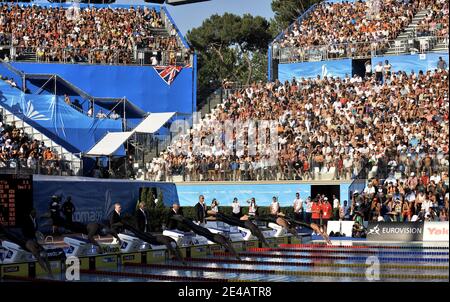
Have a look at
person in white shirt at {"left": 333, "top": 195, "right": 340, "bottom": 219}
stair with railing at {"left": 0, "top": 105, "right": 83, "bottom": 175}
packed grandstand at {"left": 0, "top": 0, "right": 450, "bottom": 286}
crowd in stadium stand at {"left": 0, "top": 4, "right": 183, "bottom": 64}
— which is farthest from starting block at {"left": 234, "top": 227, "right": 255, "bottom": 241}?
crowd in stadium stand at {"left": 0, "top": 4, "right": 183, "bottom": 64}

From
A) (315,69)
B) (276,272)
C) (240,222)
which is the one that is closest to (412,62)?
(315,69)

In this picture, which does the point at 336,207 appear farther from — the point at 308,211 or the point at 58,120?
the point at 58,120

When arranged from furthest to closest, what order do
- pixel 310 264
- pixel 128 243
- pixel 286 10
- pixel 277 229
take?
pixel 286 10 → pixel 277 229 → pixel 128 243 → pixel 310 264

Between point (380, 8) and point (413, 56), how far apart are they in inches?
141

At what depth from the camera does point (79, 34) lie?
1692 inches

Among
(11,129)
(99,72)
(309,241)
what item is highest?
(99,72)

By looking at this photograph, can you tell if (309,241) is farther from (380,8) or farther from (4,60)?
(4,60)

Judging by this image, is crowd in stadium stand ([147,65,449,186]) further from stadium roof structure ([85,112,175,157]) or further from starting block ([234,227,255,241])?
starting block ([234,227,255,241])

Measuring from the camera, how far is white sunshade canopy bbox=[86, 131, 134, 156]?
38359 mm

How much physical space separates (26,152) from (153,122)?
8455 mm

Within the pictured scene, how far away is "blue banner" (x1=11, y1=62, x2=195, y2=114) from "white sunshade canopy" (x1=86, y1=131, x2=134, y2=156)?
369 cm

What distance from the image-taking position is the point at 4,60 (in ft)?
135
